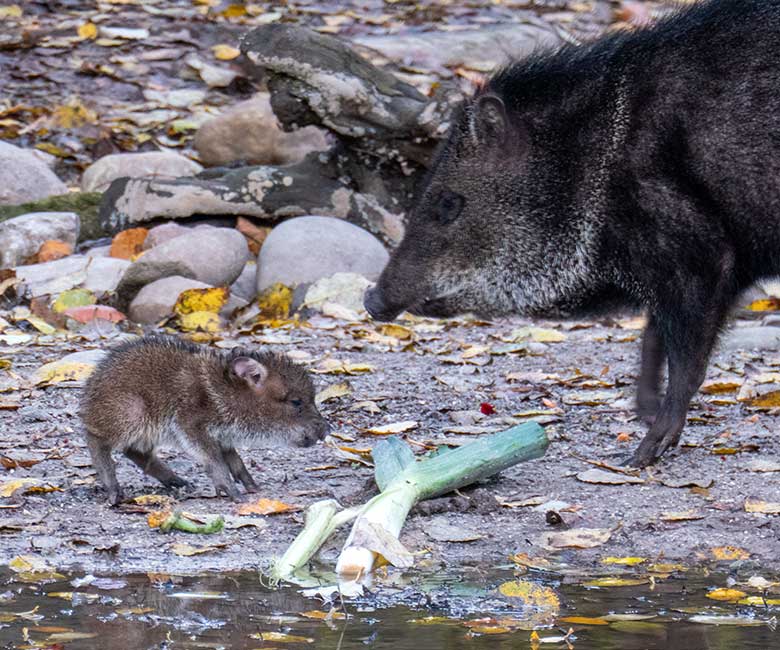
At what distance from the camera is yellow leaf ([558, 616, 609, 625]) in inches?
146

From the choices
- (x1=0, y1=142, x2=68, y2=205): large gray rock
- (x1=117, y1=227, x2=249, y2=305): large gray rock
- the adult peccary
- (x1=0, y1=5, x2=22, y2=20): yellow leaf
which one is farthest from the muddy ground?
(x1=0, y1=5, x2=22, y2=20): yellow leaf

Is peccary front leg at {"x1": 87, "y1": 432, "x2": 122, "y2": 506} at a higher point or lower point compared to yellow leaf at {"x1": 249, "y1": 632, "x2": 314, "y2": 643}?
lower

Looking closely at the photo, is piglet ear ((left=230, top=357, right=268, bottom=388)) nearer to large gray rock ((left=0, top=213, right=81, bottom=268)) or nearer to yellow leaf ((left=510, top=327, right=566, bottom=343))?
yellow leaf ((left=510, top=327, right=566, bottom=343))

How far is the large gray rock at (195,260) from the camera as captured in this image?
364 inches

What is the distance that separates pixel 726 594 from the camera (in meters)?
4.02

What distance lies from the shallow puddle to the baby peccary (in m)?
0.98

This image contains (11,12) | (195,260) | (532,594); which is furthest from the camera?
(11,12)

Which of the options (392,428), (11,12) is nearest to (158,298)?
(392,428)

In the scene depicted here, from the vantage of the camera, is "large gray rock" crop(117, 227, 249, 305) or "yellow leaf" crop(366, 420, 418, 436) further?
"large gray rock" crop(117, 227, 249, 305)

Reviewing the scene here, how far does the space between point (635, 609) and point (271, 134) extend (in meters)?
8.88

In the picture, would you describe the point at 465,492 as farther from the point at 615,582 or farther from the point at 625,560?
the point at 615,582

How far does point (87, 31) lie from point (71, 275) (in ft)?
22.2

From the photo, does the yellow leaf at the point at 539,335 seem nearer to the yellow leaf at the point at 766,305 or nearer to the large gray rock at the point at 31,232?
the yellow leaf at the point at 766,305

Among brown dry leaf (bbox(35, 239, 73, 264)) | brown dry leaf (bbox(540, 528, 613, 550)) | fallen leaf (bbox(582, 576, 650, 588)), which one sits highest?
fallen leaf (bbox(582, 576, 650, 588))
